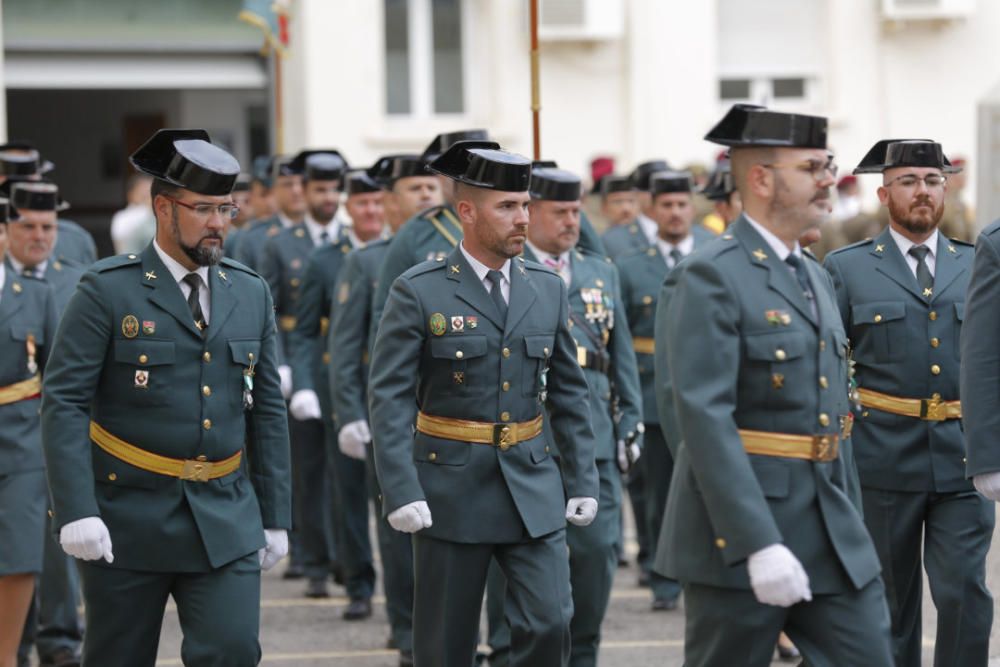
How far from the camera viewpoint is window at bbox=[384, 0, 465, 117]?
21.5 meters

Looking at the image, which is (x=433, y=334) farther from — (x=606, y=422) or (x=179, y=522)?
(x=606, y=422)

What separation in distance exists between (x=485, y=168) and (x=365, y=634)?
3.59 m

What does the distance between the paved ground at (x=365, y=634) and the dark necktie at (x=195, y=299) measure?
2992mm

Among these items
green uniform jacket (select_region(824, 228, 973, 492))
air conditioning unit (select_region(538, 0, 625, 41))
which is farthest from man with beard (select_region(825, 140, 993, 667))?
air conditioning unit (select_region(538, 0, 625, 41))

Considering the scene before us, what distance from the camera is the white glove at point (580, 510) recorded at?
6.93 metres

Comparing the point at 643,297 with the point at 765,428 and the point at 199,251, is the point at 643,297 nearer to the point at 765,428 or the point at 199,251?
the point at 199,251

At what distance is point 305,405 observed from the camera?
10648mm

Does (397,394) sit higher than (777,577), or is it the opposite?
(397,394)

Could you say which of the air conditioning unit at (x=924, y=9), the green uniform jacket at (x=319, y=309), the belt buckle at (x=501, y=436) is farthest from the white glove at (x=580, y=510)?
the air conditioning unit at (x=924, y=9)

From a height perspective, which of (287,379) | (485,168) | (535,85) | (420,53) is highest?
(420,53)

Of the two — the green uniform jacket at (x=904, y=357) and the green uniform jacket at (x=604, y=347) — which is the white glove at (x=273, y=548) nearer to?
the green uniform jacket at (x=604, y=347)

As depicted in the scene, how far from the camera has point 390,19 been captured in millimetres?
21500

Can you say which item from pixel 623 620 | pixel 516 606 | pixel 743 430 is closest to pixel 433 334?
pixel 516 606

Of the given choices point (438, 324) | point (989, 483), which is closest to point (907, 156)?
point (989, 483)
